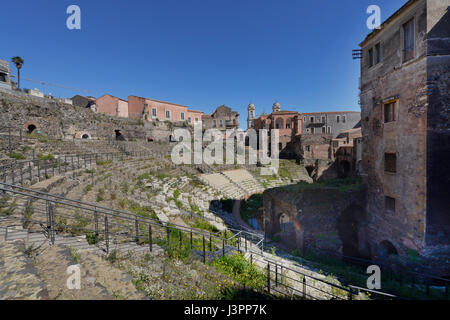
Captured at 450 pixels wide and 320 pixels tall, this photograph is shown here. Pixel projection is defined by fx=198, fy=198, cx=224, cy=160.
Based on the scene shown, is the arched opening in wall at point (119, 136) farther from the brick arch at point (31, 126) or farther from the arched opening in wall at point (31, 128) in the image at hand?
the arched opening in wall at point (31, 128)

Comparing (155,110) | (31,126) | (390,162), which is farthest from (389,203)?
(155,110)

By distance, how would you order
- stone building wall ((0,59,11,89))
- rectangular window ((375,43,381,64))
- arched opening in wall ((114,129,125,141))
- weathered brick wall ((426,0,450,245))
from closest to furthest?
weathered brick wall ((426,0,450,245)) < rectangular window ((375,43,381,64)) < stone building wall ((0,59,11,89)) < arched opening in wall ((114,129,125,141))

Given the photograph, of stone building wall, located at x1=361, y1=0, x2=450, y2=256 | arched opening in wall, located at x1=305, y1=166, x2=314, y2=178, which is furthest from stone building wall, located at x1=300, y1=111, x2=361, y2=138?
stone building wall, located at x1=361, y1=0, x2=450, y2=256

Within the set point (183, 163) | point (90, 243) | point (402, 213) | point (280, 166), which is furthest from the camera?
point (280, 166)

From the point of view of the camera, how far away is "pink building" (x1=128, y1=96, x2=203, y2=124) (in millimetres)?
34188

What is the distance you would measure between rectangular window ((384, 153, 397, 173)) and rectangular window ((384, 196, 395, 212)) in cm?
160

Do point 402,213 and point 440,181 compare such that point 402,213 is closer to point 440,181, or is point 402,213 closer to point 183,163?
point 440,181

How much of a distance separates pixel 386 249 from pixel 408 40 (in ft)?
36.9

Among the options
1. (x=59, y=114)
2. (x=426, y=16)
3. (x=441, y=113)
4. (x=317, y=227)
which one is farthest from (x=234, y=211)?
(x=59, y=114)

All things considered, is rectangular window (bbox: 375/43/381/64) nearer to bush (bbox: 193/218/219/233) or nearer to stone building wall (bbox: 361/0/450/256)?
stone building wall (bbox: 361/0/450/256)

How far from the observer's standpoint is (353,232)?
13.2 meters

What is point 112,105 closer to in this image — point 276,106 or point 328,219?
point 328,219

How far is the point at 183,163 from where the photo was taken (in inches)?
914

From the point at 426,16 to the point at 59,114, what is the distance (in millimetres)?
28865
